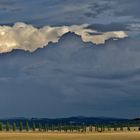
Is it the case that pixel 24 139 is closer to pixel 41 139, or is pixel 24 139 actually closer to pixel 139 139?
pixel 41 139

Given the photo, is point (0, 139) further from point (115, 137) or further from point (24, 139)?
point (115, 137)

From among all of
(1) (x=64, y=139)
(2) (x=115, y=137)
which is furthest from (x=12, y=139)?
(2) (x=115, y=137)

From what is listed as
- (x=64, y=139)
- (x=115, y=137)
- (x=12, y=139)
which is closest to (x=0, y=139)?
(x=12, y=139)

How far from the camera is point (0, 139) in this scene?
14350 cm

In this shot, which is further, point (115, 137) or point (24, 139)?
point (115, 137)

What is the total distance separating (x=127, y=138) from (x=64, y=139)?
17.4 m

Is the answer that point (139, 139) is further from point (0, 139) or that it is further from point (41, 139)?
point (0, 139)

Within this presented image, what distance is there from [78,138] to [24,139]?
18.3 meters

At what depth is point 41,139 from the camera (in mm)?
143375

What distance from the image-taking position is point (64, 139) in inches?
5812

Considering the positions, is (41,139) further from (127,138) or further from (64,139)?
(127,138)

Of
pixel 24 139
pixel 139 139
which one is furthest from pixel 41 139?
pixel 139 139

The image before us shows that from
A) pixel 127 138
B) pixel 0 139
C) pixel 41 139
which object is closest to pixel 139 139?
pixel 127 138

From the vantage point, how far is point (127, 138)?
146000 mm
